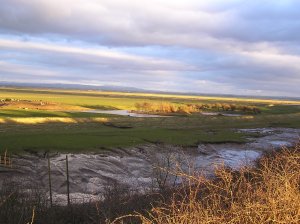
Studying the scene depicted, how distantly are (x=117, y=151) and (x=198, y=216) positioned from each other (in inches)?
1222

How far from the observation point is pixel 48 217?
14906 mm

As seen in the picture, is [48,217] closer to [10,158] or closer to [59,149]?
[10,158]

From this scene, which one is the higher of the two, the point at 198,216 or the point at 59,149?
the point at 198,216

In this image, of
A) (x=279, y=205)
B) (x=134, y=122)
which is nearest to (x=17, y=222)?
(x=279, y=205)

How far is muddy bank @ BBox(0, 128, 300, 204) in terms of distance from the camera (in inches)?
1049

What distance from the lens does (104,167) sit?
105ft

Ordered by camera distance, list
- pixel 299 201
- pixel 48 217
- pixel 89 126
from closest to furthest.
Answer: pixel 299 201
pixel 48 217
pixel 89 126

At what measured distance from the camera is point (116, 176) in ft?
101

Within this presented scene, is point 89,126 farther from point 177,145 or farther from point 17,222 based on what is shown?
point 17,222

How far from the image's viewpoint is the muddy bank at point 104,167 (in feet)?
87.4

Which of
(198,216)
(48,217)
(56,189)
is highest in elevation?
(198,216)

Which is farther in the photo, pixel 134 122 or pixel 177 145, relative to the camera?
pixel 134 122

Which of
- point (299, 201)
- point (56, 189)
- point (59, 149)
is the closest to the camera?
point (299, 201)

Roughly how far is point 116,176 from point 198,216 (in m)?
24.4
